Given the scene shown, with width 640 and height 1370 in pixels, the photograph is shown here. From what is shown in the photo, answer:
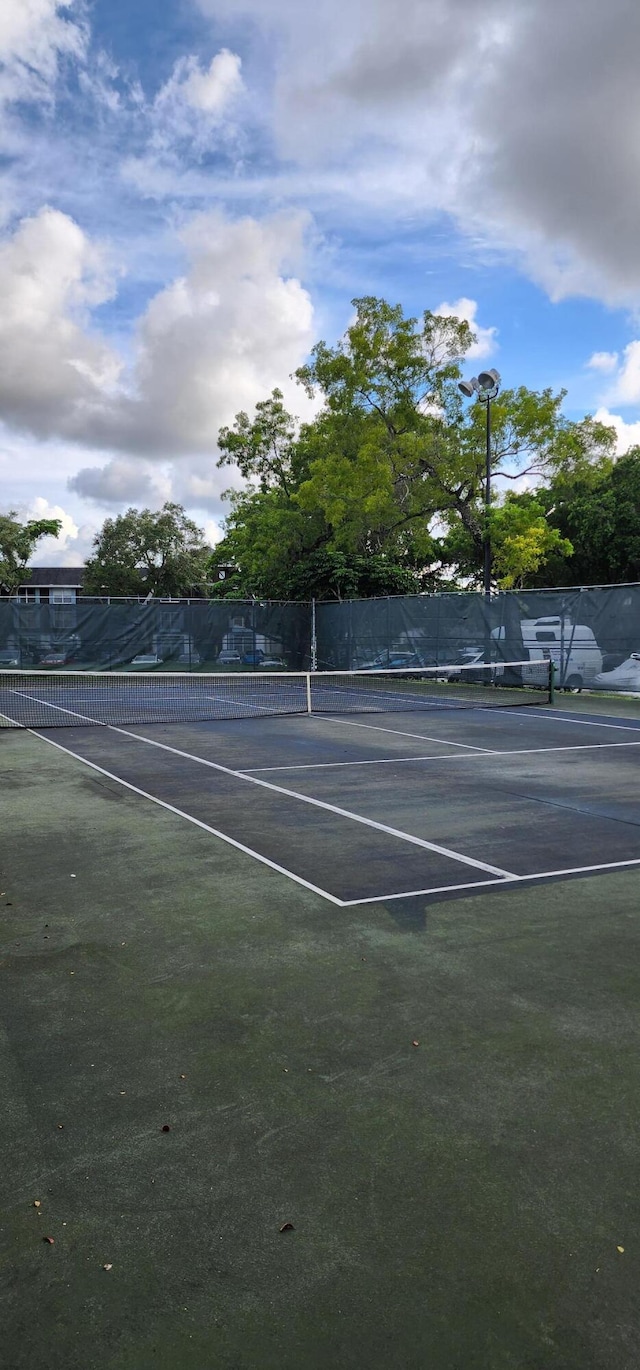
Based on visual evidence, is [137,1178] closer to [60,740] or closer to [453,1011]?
[453,1011]

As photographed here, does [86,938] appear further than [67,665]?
No

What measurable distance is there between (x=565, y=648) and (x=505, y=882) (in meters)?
18.7

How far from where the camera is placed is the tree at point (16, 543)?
149 feet

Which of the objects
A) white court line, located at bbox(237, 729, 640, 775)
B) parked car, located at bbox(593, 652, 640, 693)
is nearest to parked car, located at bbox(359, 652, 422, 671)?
parked car, located at bbox(593, 652, 640, 693)

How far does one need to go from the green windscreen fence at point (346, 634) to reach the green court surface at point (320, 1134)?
18.2m

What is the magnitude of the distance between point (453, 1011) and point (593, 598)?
20.3m

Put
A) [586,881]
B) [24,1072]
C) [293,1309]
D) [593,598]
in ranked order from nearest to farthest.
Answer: [293,1309], [24,1072], [586,881], [593,598]

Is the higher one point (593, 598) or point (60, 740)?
point (593, 598)

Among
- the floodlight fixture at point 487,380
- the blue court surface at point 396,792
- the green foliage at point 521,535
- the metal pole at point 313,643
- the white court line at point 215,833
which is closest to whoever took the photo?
the white court line at point 215,833

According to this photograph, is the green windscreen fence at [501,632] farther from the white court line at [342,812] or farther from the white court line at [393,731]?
the white court line at [342,812]

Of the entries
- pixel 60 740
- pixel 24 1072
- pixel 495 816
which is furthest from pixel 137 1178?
pixel 60 740

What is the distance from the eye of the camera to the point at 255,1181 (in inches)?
119

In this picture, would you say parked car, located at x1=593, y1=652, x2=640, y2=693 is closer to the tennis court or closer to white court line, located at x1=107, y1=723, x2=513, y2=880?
the tennis court

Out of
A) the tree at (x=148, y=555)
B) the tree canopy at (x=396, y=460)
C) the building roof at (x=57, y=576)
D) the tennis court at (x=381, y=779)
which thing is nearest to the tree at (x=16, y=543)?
the tree at (x=148, y=555)
